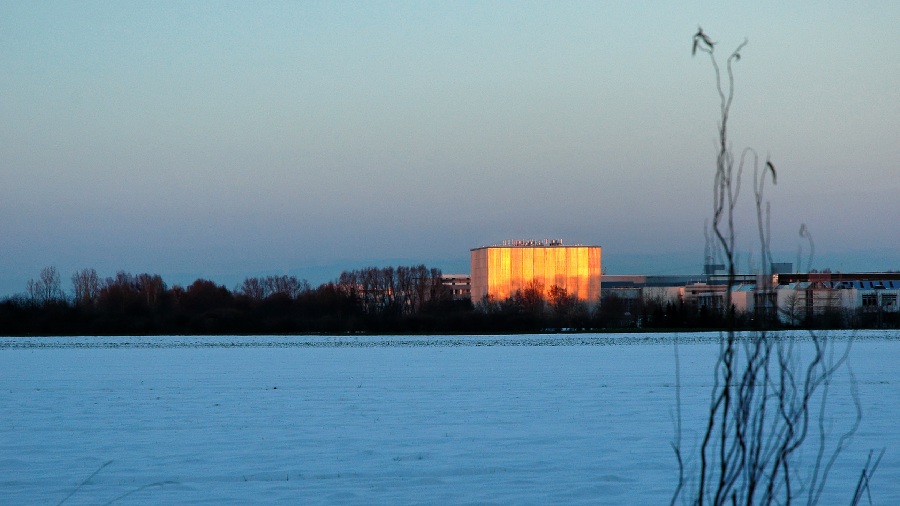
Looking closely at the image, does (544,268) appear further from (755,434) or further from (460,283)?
(755,434)

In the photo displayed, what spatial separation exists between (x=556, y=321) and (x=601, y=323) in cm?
383

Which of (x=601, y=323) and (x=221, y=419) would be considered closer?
(x=221, y=419)

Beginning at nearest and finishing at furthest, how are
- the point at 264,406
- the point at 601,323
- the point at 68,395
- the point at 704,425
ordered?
the point at 704,425 < the point at 264,406 < the point at 68,395 < the point at 601,323

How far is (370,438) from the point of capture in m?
12.0

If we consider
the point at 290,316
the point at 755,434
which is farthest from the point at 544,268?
the point at 755,434

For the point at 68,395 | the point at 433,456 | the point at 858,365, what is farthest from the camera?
the point at 858,365

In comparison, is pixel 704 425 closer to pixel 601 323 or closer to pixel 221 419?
pixel 221 419

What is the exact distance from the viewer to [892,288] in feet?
385

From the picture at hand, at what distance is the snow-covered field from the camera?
870 centimetres

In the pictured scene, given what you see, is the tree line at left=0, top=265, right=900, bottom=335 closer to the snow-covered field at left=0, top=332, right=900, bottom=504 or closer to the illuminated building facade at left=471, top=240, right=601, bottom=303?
the illuminated building facade at left=471, top=240, right=601, bottom=303

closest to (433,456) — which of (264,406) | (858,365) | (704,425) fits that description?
(704,425)

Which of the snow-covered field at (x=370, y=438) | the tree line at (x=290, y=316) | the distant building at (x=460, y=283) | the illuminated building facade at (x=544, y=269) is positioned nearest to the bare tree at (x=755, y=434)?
the snow-covered field at (x=370, y=438)

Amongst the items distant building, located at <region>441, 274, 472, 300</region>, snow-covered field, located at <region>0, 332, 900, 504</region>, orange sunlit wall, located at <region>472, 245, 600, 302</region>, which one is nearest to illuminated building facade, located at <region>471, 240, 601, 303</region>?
orange sunlit wall, located at <region>472, 245, 600, 302</region>

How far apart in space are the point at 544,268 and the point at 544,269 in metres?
0.18
